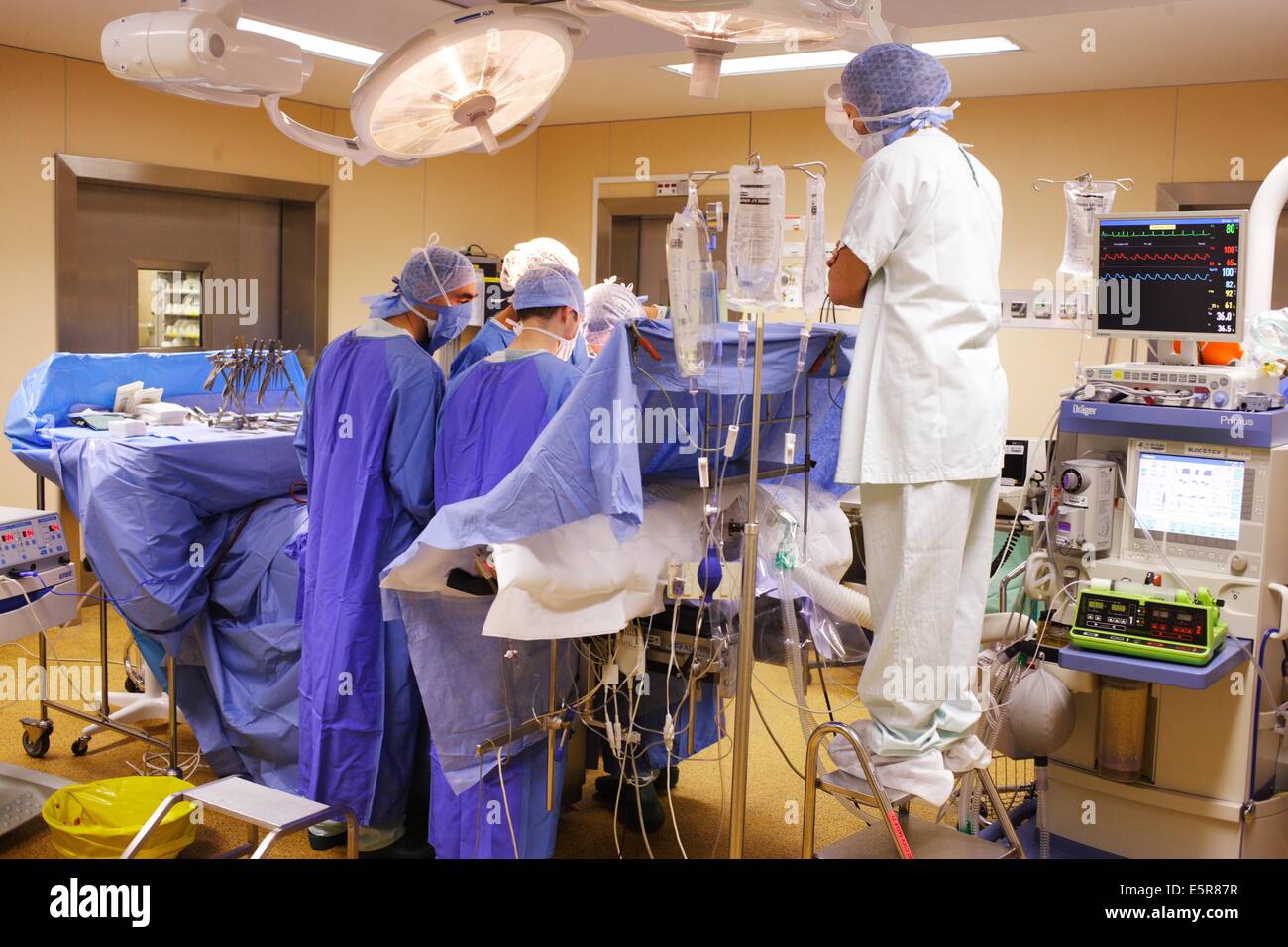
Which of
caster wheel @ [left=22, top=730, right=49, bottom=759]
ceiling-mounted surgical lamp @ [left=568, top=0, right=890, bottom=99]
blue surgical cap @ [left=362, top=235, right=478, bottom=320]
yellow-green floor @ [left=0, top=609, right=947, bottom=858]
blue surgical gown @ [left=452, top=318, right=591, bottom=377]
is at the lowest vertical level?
yellow-green floor @ [left=0, top=609, right=947, bottom=858]

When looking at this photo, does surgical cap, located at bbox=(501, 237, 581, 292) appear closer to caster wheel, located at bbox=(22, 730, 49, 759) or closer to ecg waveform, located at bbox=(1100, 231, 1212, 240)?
ecg waveform, located at bbox=(1100, 231, 1212, 240)

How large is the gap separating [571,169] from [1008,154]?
8.18ft

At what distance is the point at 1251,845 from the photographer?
2779 millimetres

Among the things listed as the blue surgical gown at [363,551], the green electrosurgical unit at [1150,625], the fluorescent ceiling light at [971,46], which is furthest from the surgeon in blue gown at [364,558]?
the fluorescent ceiling light at [971,46]

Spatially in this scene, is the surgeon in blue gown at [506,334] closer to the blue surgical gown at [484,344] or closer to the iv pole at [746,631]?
the blue surgical gown at [484,344]

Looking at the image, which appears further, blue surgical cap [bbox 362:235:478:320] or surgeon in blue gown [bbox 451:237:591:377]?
surgeon in blue gown [bbox 451:237:591:377]

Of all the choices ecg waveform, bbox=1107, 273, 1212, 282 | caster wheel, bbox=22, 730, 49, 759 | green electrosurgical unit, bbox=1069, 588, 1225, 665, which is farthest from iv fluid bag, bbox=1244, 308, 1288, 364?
caster wheel, bbox=22, 730, 49, 759

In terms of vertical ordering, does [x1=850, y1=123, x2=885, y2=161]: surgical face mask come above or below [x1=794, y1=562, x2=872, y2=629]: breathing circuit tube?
above

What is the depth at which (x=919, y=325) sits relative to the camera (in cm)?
228

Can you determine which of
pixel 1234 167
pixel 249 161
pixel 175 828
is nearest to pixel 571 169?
pixel 249 161

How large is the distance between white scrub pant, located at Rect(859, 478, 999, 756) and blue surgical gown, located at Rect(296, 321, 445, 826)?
4.01 feet

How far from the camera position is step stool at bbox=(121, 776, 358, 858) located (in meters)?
2.36
